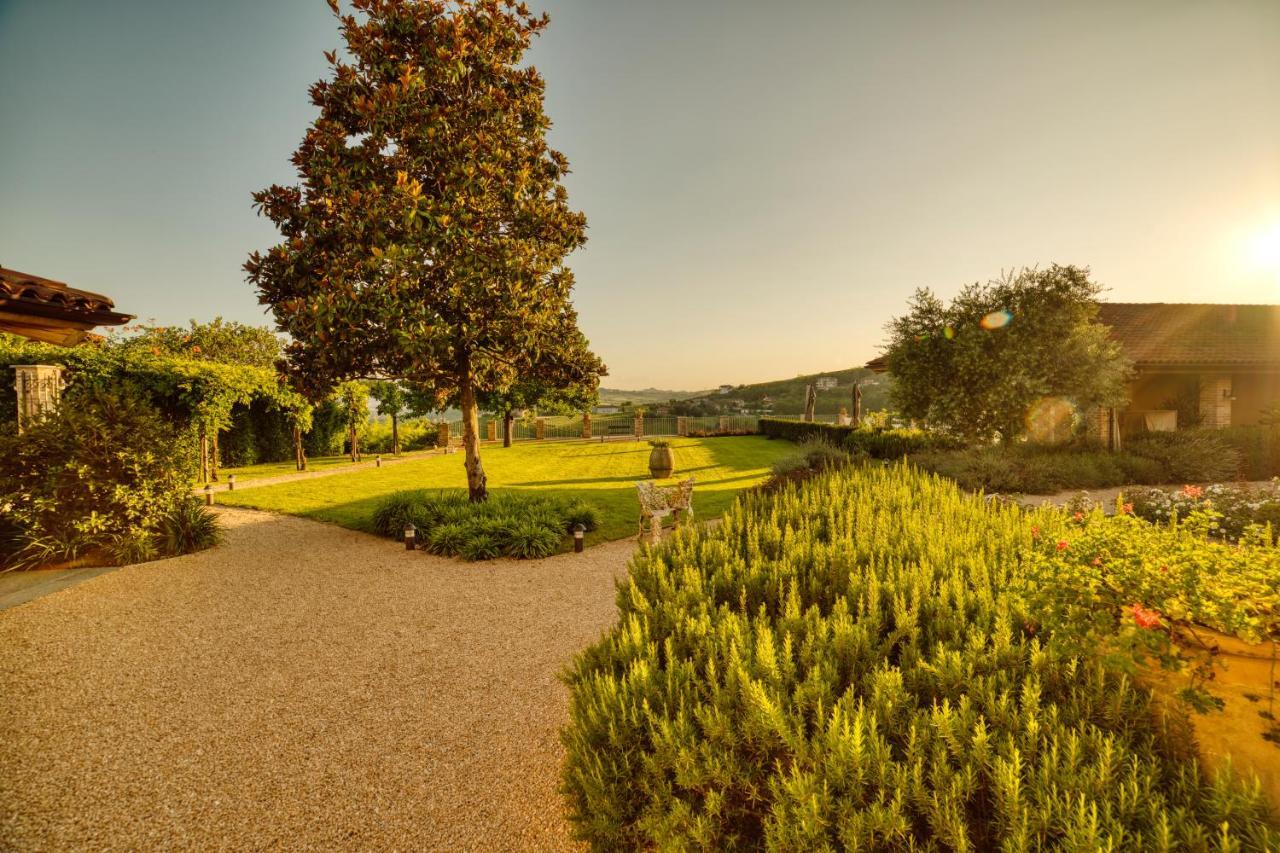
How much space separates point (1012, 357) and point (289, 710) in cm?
1628

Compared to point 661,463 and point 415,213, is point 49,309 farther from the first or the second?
point 661,463

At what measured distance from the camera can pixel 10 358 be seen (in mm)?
13391

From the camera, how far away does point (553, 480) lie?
1730cm

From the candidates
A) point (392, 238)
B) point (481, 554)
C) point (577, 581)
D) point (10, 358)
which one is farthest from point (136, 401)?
point (10, 358)

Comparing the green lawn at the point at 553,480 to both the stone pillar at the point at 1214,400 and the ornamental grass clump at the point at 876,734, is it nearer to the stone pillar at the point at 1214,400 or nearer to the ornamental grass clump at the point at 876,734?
the ornamental grass clump at the point at 876,734

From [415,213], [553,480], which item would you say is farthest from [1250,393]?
[415,213]

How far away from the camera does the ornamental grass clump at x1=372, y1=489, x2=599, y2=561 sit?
8.69 meters

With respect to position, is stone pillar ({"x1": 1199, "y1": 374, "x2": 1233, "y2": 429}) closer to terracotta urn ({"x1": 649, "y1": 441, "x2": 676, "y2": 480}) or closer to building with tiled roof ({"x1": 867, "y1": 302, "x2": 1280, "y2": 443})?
building with tiled roof ({"x1": 867, "y1": 302, "x2": 1280, "y2": 443})

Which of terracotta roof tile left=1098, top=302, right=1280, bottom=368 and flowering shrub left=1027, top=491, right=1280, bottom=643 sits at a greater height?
terracotta roof tile left=1098, top=302, right=1280, bottom=368

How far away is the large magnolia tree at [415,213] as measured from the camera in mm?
8242

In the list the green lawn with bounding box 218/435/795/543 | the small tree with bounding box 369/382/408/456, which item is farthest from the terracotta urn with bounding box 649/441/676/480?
the small tree with bounding box 369/382/408/456

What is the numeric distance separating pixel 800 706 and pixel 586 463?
2025cm

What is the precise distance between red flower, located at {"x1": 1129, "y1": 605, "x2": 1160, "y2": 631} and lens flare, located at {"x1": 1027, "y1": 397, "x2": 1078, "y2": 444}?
13878 millimetres

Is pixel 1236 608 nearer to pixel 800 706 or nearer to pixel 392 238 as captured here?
pixel 800 706
